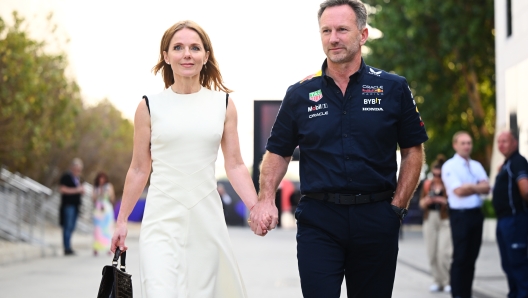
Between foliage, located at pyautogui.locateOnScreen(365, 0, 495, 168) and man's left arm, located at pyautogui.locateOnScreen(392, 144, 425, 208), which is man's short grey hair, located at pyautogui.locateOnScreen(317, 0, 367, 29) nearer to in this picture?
man's left arm, located at pyautogui.locateOnScreen(392, 144, 425, 208)

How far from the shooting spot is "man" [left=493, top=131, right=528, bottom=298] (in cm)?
955

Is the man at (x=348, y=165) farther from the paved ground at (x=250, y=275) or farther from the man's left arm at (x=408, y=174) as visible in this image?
the paved ground at (x=250, y=275)

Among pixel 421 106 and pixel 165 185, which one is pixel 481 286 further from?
pixel 421 106

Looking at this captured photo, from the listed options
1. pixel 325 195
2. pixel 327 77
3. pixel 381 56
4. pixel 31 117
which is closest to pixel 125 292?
pixel 325 195

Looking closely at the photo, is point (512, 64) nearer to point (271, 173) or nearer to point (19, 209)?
point (19, 209)

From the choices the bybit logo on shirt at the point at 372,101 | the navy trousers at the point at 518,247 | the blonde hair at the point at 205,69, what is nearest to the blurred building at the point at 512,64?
the navy trousers at the point at 518,247

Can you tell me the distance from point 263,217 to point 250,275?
1006 centimetres

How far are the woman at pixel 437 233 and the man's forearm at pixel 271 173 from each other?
280 inches

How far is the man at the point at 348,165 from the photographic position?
5.09 metres

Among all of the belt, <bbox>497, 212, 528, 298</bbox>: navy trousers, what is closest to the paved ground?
<bbox>497, 212, 528, 298</bbox>: navy trousers

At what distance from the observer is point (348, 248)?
5113 millimetres

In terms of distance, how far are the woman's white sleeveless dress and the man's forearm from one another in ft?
0.86

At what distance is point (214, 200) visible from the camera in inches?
209

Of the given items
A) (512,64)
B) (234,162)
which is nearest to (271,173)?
(234,162)
